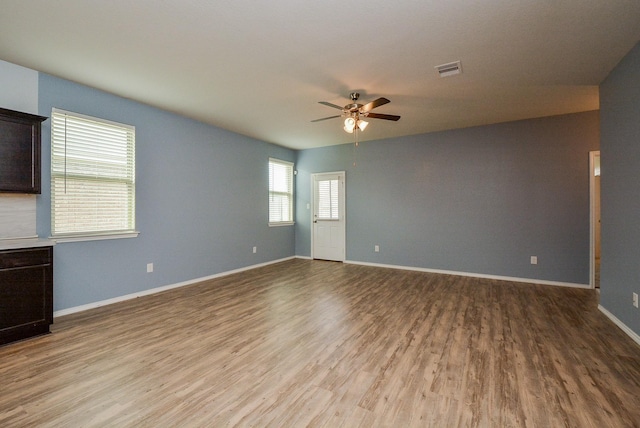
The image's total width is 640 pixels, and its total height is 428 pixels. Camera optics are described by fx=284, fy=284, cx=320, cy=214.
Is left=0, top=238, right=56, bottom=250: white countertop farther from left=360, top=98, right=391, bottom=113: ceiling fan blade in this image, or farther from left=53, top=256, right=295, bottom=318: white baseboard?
left=360, top=98, right=391, bottom=113: ceiling fan blade

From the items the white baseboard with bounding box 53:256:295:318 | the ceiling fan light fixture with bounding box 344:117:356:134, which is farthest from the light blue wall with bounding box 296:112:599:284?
the white baseboard with bounding box 53:256:295:318

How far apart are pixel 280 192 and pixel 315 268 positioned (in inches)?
78.8

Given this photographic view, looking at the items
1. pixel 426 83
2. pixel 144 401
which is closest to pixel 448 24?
pixel 426 83

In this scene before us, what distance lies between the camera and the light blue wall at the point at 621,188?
103 inches

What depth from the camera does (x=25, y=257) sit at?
261 cm

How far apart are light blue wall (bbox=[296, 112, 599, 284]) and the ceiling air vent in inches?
98.8

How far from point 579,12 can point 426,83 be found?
1372 mm

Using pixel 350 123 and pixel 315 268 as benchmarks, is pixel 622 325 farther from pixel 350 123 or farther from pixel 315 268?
pixel 315 268

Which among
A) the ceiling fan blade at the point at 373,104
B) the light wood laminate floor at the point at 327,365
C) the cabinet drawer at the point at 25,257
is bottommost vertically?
the light wood laminate floor at the point at 327,365

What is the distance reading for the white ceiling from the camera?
6.86ft

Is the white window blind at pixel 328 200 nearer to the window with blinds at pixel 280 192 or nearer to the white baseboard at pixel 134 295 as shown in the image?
the window with blinds at pixel 280 192

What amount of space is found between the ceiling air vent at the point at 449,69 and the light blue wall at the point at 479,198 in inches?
98.8

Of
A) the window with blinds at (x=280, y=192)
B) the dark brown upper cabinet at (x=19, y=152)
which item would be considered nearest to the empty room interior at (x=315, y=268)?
the dark brown upper cabinet at (x=19, y=152)

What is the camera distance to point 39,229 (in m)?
3.05
